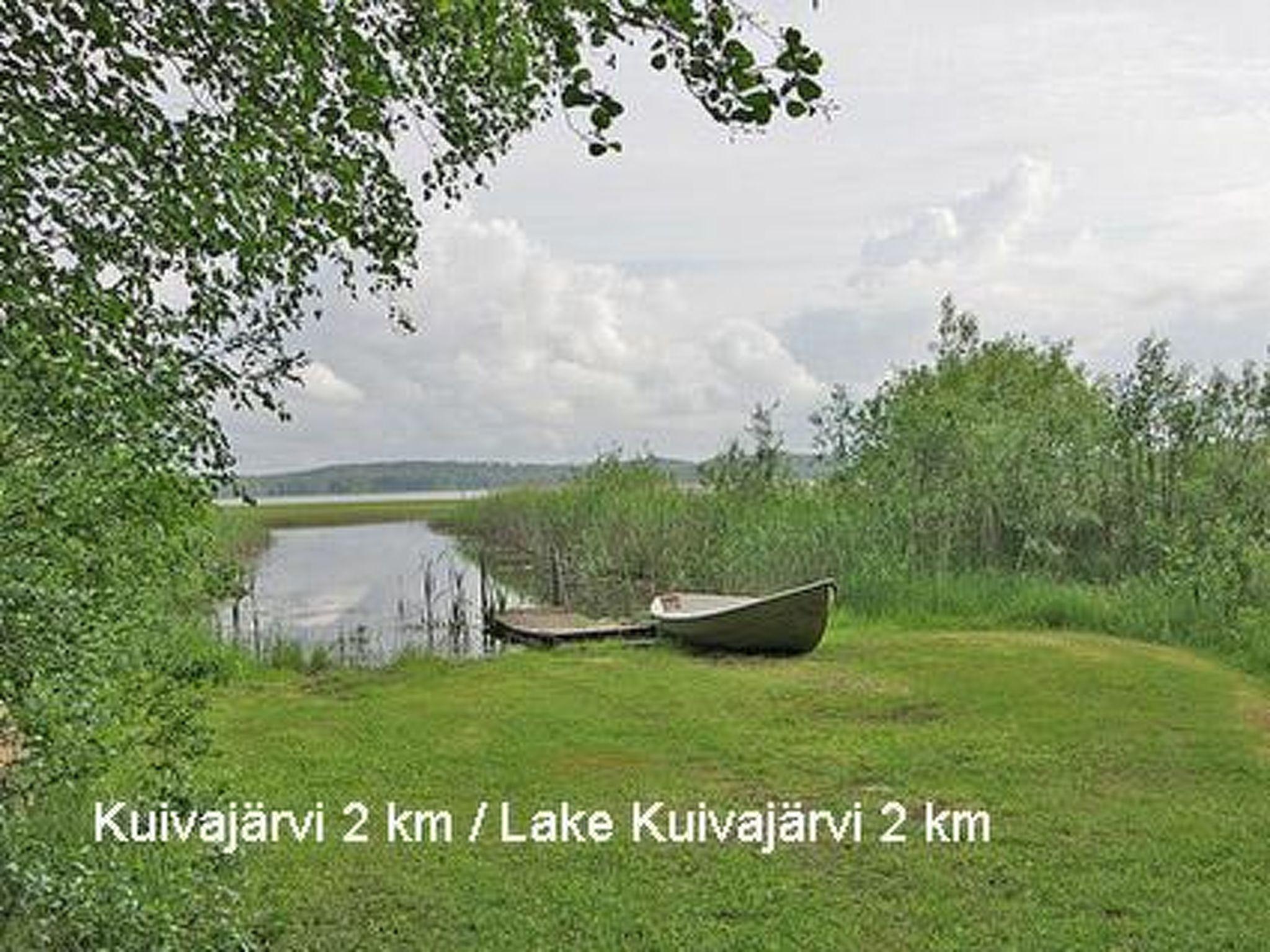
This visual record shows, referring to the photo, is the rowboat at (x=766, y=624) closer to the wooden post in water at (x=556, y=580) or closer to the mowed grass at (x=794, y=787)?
the mowed grass at (x=794, y=787)

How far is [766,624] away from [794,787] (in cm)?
399

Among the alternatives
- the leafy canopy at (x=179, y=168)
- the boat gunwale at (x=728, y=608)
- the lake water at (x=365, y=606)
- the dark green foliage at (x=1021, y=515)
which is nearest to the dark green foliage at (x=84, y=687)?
the leafy canopy at (x=179, y=168)

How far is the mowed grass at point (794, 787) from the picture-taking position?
4.21 metres

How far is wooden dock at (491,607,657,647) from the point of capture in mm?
12125

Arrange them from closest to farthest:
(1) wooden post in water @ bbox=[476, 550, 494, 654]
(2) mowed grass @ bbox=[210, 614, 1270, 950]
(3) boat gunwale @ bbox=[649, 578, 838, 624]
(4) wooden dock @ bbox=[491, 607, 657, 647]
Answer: (2) mowed grass @ bbox=[210, 614, 1270, 950] → (3) boat gunwale @ bbox=[649, 578, 838, 624] → (4) wooden dock @ bbox=[491, 607, 657, 647] → (1) wooden post in water @ bbox=[476, 550, 494, 654]

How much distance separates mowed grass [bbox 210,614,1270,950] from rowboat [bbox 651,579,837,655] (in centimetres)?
26

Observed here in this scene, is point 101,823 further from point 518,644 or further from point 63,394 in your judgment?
point 518,644

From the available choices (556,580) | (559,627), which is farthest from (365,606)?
(559,627)

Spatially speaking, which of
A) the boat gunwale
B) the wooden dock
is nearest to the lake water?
the wooden dock

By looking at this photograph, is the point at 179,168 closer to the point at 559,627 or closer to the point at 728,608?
the point at 728,608

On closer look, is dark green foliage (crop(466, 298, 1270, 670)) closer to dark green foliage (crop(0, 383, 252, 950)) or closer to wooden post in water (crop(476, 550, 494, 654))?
wooden post in water (crop(476, 550, 494, 654))

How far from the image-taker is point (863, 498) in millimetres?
13828

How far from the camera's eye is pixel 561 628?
12594 millimetres

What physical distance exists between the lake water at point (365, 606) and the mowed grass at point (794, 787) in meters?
1.21
